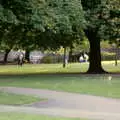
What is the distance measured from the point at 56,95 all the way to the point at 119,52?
72.4m

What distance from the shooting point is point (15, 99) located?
63.3 ft

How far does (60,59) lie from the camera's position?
8456 cm

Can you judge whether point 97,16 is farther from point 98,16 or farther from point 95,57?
point 95,57

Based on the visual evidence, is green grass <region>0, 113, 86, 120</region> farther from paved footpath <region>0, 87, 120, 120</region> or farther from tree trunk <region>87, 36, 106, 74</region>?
tree trunk <region>87, 36, 106, 74</region>

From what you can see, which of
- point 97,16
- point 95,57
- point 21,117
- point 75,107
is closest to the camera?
point 21,117

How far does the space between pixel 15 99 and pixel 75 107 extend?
10.8 feet

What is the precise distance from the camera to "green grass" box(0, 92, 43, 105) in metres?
18.3

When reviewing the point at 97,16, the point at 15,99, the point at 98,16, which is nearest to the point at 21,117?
the point at 15,99

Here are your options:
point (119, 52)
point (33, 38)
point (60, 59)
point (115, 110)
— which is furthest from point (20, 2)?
point (119, 52)

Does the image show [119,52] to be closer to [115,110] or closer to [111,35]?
[111,35]

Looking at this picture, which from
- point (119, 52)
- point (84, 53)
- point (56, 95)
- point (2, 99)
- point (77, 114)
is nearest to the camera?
point (77, 114)

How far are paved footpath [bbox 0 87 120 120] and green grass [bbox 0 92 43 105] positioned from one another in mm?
568

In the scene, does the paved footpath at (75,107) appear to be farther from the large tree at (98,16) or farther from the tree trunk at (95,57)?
the tree trunk at (95,57)

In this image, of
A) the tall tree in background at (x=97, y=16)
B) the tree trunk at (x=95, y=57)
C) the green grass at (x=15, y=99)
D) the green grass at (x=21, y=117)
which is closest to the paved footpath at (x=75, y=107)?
the green grass at (x=15, y=99)
